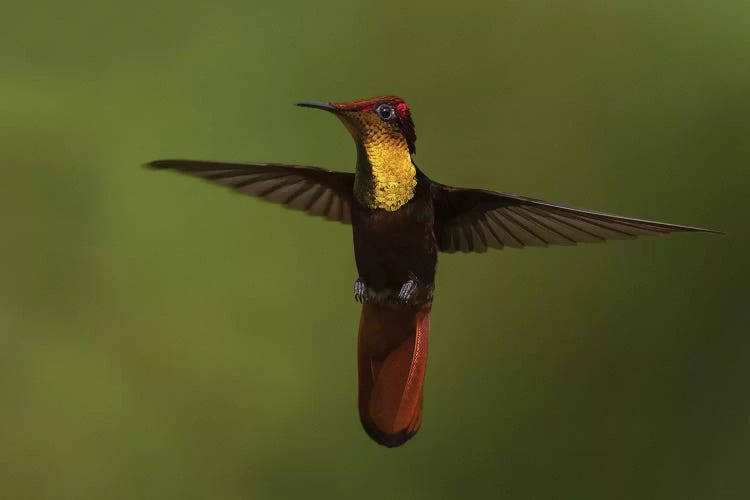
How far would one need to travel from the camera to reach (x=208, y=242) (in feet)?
5.23

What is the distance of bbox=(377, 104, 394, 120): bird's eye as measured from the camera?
0.65m

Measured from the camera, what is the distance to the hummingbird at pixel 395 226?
0.69 m

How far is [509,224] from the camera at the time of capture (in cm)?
86

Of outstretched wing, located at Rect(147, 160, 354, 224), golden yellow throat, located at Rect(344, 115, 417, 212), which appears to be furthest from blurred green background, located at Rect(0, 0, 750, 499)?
golden yellow throat, located at Rect(344, 115, 417, 212)

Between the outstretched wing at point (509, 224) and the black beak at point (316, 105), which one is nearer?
the black beak at point (316, 105)

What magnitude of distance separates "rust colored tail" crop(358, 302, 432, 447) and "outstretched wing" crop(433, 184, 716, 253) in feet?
0.28

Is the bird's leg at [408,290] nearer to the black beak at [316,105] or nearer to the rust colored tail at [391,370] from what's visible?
the rust colored tail at [391,370]

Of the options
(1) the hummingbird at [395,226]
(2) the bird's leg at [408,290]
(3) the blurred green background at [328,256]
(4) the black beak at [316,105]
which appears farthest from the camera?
(3) the blurred green background at [328,256]

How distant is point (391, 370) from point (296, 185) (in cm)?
22

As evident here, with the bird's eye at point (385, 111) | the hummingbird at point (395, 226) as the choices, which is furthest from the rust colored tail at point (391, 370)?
the bird's eye at point (385, 111)

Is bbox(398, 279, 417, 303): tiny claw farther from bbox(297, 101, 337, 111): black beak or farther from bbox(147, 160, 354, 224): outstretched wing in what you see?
bbox(297, 101, 337, 111): black beak

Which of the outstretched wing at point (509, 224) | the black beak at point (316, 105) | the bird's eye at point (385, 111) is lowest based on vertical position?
the outstretched wing at point (509, 224)

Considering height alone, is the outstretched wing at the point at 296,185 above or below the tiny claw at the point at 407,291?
above

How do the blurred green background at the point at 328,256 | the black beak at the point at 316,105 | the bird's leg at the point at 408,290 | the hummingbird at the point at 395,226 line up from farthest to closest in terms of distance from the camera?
the blurred green background at the point at 328,256, the bird's leg at the point at 408,290, the hummingbird at the point at 395,226, the black beak at the point at 316,105
